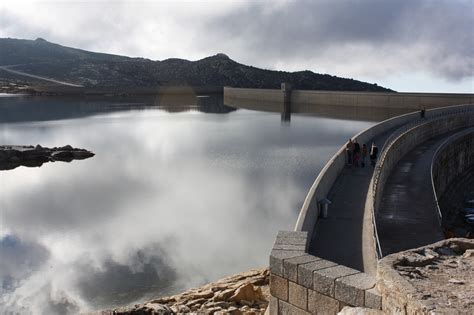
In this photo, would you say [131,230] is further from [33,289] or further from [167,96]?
[167,96]

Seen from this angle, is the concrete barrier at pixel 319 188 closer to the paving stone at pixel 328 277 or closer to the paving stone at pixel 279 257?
the paving stone at pixel 279 257

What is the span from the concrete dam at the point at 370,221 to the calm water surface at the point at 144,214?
130 inches

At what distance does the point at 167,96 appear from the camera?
94250 millimetres

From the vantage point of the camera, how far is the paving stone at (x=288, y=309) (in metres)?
5.72

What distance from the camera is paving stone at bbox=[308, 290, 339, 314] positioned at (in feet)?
17.0

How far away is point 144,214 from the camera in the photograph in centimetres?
1744

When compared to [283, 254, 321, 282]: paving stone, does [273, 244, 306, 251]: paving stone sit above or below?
above

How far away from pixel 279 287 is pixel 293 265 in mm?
Answer: 438

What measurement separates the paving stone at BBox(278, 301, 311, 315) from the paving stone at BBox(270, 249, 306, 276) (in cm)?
42

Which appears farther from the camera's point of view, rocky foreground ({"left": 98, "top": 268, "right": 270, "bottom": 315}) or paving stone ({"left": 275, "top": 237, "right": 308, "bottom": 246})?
rocky foreground ({"left": 98, "top": 268, "right": 270, "bottom": 315})

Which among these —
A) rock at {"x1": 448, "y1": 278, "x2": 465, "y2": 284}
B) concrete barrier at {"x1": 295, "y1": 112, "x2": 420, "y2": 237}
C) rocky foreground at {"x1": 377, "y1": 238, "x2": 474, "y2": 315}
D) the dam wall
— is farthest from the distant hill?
rock at {"x1": 448, "y1": 278, "x2": 465, "y2": 284}

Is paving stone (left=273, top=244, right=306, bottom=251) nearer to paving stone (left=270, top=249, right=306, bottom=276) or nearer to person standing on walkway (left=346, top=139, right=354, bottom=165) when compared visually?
paving stone (left=270, top=249, right=306, bottom=276)

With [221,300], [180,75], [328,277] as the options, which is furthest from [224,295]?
Result: [180,75]

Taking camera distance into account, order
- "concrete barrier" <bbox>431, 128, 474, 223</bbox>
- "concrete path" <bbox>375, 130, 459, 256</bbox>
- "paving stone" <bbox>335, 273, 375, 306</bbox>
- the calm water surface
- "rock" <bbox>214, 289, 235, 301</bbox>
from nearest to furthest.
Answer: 1. "paving stone" <bbox>335, 273, 375, 306</bbox>
2. "rock" <bbox>214, 289, 235, 301</bbox>
3. "concrete path" <bbox>375, 130, 459, 256</bbox>
4. the calm water surface
5. "concrete barrier" <bbox>431, 128, 474, 223</bbox>
